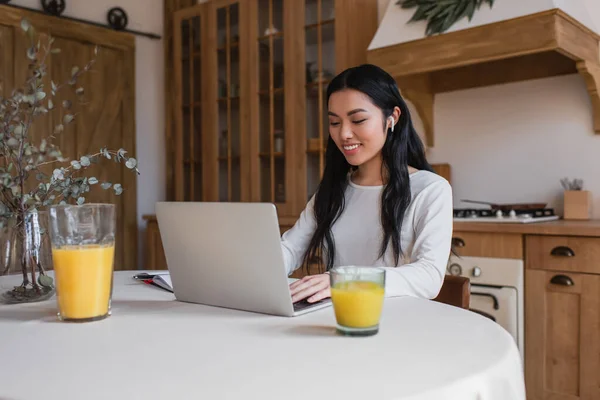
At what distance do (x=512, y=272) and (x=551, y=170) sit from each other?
70 centimetres

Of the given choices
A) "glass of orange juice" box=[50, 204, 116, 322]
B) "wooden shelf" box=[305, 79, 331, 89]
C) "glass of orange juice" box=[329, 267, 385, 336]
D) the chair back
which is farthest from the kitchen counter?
"glass of orange juice" box=[50, 204, 116, 322]

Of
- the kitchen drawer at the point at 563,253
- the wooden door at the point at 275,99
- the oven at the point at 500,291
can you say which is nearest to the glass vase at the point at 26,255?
the oven at the point at 500,291

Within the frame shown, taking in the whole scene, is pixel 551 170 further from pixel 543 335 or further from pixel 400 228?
pixel 400 228

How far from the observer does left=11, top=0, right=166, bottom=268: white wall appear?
13.3 ft

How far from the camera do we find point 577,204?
2.41m

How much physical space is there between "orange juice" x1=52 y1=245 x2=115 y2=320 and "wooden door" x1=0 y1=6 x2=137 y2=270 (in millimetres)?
2668

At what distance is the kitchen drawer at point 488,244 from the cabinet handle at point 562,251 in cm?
12

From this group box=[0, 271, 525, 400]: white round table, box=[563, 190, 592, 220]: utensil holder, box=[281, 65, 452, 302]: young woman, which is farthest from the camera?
box=[563, 190, 592, 220]: utensil holder

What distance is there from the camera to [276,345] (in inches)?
30.8

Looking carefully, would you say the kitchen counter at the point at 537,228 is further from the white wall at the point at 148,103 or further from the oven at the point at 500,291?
the white wall at the point at 148,103

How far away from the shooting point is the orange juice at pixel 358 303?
2.67ft

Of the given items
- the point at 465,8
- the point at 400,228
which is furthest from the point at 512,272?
the point at 465,8

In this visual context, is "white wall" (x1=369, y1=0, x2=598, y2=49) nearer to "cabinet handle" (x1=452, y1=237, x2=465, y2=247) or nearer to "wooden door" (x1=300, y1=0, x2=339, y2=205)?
"wooden door" (x1=300, y1=0, x2=339, y2=205)

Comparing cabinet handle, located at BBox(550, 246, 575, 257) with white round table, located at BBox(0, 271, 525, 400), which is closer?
white round table, located at BBox(0, 271, 525, 400)
